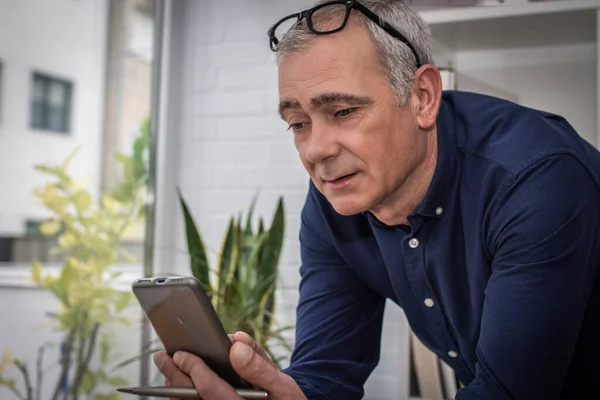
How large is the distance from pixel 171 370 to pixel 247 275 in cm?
116

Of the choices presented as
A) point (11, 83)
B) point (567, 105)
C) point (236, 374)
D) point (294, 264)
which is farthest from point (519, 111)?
point (11, 83)

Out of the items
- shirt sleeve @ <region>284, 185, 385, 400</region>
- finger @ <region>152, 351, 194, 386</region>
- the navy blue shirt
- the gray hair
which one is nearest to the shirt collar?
the navy blue shirt

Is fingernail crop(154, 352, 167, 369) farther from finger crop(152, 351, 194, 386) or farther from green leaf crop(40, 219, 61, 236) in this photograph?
green leaf crop(40, 219, 61, 236)

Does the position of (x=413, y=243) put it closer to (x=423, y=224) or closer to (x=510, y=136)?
(x=423, y=224)

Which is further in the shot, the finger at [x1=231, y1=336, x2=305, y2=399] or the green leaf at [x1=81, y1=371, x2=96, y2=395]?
the green leaf at [x1=81, y1=371, x2=96, y2=395]

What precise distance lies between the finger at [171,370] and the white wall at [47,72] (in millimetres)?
1435

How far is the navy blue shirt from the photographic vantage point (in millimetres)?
982

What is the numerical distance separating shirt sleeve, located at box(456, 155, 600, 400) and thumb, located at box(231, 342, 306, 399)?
264 millimetres

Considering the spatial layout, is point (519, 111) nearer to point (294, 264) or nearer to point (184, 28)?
point (294, 264)

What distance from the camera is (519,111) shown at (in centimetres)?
118

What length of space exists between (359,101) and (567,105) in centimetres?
131

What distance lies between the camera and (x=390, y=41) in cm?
118

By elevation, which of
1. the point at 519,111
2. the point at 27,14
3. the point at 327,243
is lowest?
the point at 327,243

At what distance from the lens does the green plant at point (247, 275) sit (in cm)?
223
